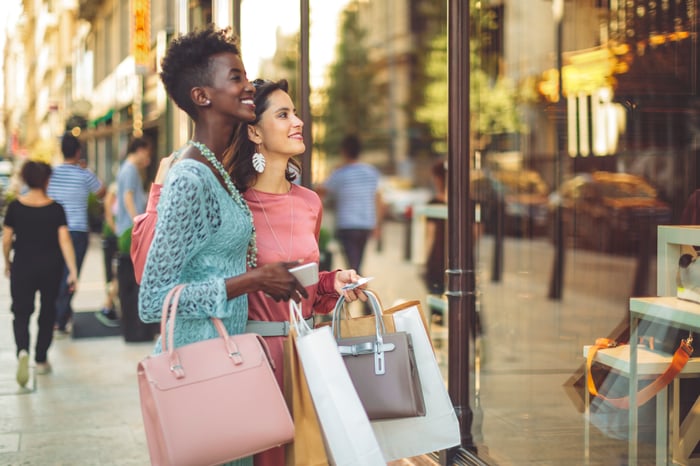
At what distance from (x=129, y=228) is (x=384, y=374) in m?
6.78

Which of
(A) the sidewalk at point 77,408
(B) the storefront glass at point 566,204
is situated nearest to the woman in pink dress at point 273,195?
(B) the storefront glass at point 566,204

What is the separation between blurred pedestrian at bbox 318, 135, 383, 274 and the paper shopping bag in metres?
7.05

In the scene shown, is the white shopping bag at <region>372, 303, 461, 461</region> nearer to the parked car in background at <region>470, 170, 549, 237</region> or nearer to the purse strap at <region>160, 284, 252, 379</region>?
the purse strap at <region>160, 284, 252, 379</region>

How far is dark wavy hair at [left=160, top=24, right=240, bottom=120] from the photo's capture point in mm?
2732

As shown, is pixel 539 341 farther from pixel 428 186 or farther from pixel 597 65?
pixel 428 186

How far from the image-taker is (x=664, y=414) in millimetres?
3574

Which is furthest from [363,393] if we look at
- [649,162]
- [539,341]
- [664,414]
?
[649,162]

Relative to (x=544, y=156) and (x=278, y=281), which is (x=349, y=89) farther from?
(x=278, y=281)

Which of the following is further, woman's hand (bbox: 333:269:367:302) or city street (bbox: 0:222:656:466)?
city street (bbox: 0:222:656:466)

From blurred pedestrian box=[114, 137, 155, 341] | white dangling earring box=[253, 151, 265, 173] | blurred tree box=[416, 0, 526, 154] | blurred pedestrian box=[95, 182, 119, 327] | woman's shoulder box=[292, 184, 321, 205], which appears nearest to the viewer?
white dangling earring box=[253, 151, 265, 173]

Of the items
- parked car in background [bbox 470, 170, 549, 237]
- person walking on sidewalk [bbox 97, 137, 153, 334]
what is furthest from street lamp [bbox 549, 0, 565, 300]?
parked car in background [bbox 470, 170, 549, 237]

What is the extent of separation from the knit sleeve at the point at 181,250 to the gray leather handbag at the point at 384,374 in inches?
17.1

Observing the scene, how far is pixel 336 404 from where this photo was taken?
2.54 metres

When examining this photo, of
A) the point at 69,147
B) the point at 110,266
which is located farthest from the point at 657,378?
the point at 110,266
